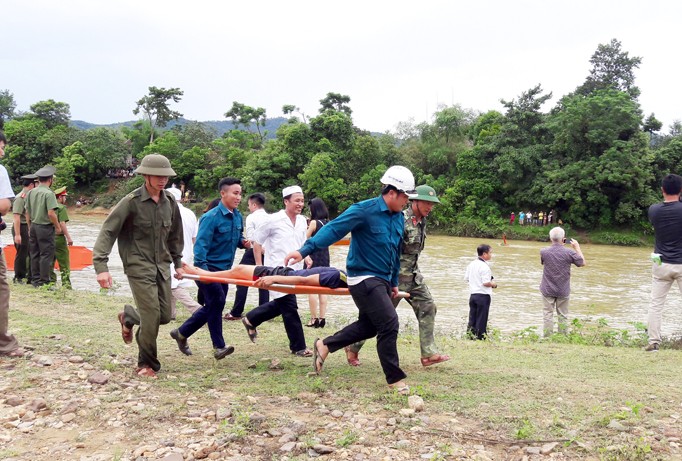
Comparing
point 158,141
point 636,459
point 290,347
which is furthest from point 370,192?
point 636,459

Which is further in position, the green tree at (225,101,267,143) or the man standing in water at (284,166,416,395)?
the green tree at (225,101,267,143)

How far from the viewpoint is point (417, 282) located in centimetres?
588

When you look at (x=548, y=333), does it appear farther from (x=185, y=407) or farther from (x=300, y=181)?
(x=300, y=181)

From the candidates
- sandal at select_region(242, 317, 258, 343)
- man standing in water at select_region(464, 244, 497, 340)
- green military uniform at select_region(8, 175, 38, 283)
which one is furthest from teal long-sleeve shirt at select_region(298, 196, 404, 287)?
green military uniform at select_region(8, 175, 38, 283)

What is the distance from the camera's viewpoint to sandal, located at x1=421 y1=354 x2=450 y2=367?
5.63m

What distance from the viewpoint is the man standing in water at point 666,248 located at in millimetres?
6934

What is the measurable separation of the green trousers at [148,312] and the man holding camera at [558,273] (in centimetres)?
608

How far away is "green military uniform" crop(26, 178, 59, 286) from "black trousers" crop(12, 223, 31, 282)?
52 cm

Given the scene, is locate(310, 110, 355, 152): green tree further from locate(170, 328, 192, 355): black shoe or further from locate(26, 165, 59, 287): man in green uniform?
locate(170, 328, 192, 355): black shoe

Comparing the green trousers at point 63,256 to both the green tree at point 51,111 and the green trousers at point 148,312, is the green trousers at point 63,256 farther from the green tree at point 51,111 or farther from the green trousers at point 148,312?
the green tree at point 51,111

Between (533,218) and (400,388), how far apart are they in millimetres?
38072

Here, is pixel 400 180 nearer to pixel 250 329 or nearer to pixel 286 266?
pixel 286 266

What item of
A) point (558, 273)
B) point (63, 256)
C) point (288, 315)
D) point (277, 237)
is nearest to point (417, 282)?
point (288, 315)

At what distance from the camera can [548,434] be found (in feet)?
12.9
